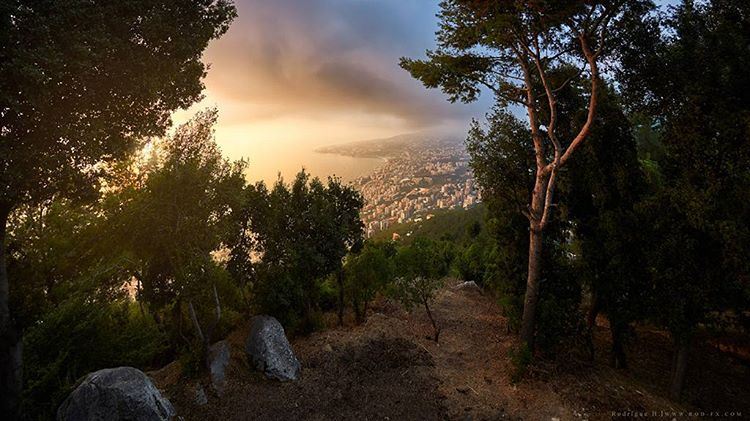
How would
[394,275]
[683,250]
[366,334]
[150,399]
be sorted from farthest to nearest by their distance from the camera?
[394,275] < [366,334] < [683,250] < [150,399]

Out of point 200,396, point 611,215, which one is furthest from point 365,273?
point 611,215

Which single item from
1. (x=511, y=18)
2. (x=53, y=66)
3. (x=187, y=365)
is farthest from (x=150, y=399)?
(x=511, y=18)

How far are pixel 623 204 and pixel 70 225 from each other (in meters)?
22.4

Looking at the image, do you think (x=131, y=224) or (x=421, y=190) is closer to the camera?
(x=131, y=224)

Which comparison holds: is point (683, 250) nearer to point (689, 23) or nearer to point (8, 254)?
point (689, 23)

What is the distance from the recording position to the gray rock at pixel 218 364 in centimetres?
1151

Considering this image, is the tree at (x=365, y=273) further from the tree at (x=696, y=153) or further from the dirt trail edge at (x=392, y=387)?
the tree at (x=696, y=153)

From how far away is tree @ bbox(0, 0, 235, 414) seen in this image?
7414 millimetres

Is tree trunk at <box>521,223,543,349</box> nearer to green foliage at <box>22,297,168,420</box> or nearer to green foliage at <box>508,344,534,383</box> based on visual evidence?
green foliage at <box>508,344,534,383</box>

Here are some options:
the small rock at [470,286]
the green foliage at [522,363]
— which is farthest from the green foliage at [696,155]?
the small rock at [470,286]

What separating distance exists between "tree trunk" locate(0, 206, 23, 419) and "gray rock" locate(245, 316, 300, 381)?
20.5 ft

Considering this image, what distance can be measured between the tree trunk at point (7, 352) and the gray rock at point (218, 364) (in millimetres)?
4793

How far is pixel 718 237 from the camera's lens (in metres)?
10.5

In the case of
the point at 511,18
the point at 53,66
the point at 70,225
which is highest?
the point at 511,18
